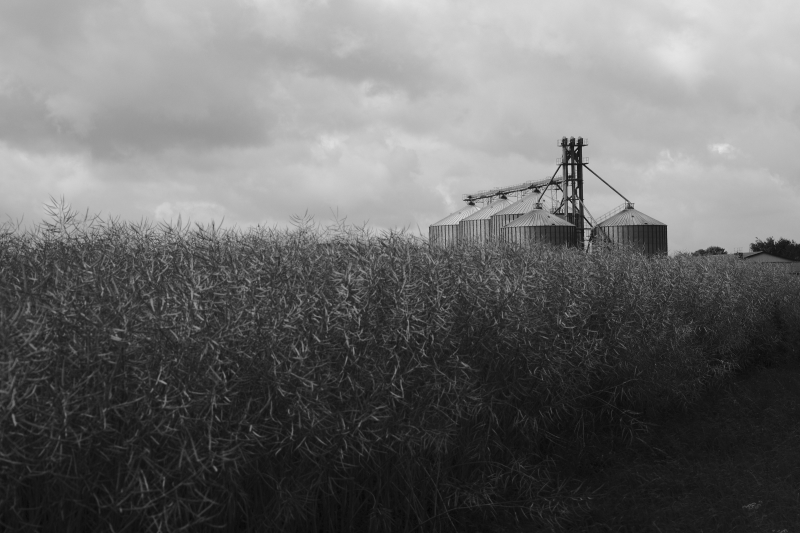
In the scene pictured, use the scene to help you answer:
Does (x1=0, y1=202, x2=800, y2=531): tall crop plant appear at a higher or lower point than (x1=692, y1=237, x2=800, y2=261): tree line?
lower

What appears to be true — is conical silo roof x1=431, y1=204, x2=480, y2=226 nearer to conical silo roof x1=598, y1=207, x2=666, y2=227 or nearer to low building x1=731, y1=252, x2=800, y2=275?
conical silo roof x1=598, y1=207, x2=666, y2=227

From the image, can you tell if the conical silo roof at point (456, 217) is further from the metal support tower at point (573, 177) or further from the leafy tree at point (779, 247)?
the leafy tree at point (779, 247)

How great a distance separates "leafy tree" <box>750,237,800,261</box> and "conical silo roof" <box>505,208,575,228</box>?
38.7 m

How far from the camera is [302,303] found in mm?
4965

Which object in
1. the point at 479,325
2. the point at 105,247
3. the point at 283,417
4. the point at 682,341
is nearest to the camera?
the point at 283,417

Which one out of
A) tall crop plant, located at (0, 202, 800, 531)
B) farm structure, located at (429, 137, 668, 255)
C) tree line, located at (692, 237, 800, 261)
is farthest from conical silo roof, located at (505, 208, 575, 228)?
tree line, located at (692, 237, 800, 261)

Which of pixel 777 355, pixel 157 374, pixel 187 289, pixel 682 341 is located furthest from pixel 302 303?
pixel 777 355

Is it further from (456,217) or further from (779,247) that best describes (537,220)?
(779,247)

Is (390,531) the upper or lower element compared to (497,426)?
lower

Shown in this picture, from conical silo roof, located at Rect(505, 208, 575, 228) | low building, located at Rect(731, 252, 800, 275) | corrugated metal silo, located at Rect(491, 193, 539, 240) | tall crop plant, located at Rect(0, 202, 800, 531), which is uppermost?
corrugated metal silo, located at Rect(491, 193, 539, 240)

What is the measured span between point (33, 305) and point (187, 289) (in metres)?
0.89

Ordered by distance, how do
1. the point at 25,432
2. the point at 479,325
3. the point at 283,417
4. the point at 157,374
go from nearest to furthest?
the point at 25,432 → the point at 157,374 → the point at 283,417 → the point at 479,325

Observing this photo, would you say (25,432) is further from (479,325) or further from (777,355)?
(777,355)

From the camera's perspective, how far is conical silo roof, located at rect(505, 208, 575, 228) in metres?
25.7
